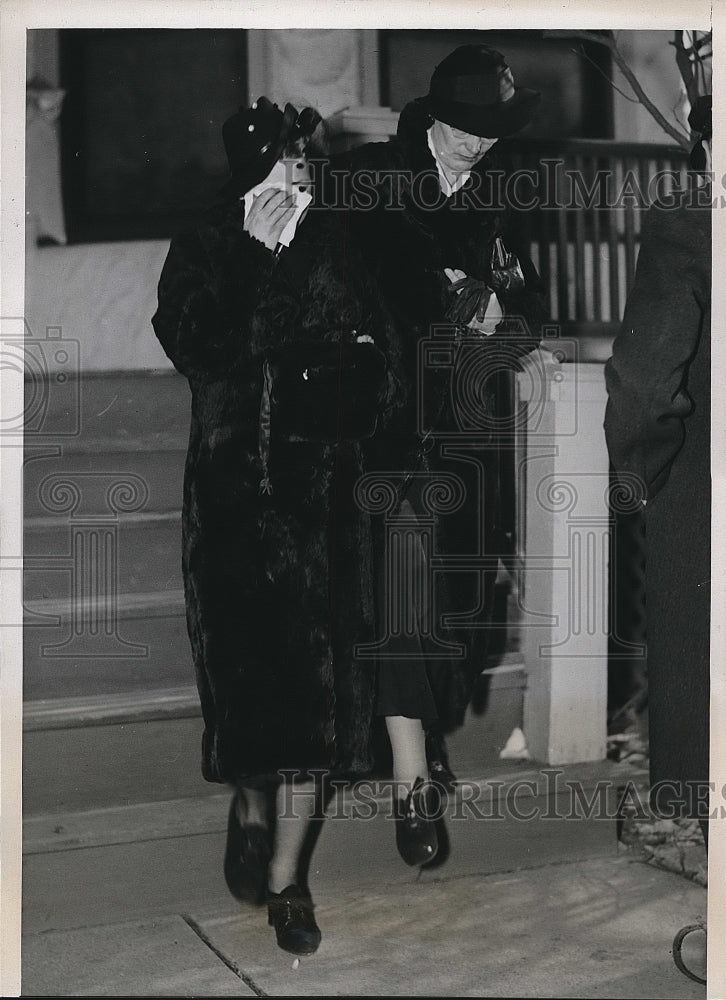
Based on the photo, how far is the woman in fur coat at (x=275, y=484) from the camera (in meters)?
2.24

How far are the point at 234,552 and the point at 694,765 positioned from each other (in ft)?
3.32

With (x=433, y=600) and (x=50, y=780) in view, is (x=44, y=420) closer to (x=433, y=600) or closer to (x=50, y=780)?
(x=50, y=780)

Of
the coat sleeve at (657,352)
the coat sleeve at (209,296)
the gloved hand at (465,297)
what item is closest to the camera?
the coat sleeve at (657,352)

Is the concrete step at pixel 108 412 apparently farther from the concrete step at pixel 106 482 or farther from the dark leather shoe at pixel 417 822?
the dark leather shoe at pixel 417 822

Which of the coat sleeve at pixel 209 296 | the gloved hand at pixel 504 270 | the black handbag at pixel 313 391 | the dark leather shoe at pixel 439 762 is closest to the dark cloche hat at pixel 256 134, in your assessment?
the coat sleeve at pixel 209 296

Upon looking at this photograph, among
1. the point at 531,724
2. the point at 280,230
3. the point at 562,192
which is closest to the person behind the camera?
the point at 280,230

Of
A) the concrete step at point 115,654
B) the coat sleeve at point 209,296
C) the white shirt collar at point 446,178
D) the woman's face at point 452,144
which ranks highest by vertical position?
the woman's face at point 452,144

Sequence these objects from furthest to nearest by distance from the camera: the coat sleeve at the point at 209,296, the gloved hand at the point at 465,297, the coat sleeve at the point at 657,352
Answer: the gloved hand at the point at 465,297, the coat sleeve at the point at 209,296, the coat sleeve at the point at 657,352

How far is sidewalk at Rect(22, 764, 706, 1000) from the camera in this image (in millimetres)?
2285

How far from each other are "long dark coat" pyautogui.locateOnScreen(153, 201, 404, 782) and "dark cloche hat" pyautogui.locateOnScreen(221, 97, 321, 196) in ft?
0.23

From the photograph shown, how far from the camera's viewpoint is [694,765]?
7.41 ft

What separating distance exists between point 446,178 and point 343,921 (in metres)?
1.55

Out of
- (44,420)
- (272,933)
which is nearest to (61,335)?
(44,420)

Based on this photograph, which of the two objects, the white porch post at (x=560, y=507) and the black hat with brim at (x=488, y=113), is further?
the white porch post at (x=560, y=507)
